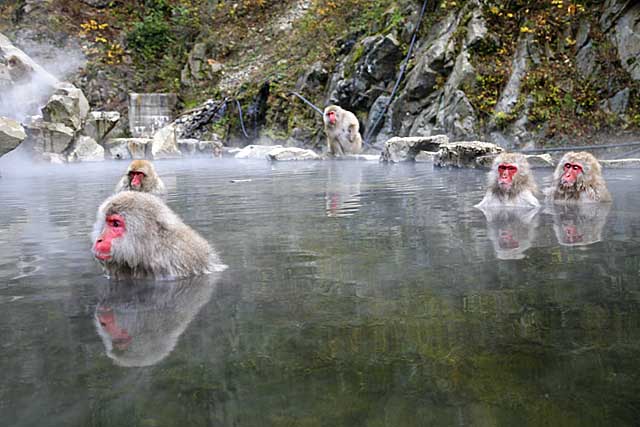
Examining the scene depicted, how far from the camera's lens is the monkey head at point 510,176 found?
221 inches

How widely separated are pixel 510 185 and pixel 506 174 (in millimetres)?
103

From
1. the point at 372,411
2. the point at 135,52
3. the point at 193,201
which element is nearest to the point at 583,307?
the point at 372,411

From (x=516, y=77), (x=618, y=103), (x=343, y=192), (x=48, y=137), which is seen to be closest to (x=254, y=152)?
(x=48, y=137)

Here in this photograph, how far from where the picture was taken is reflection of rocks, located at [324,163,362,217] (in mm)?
5656

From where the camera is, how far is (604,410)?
1.63 m

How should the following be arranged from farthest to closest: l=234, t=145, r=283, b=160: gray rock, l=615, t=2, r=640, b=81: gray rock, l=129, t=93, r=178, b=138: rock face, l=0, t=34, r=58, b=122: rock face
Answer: l=129, t=93, r=178, b=138: rock face
l=0, t=34, r=58, b=122: rock face
l=234, t=145, r=283, b=160: gray rock
l=615, t=2, r=640, b=81: gray rock

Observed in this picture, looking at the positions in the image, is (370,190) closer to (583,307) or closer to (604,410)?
(583,307)

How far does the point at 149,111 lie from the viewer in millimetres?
21297

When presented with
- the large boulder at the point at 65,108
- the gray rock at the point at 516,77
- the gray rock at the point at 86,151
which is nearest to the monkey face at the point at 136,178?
Answer: the gray rock at the point at 516,77

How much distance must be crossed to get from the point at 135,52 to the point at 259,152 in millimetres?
11479

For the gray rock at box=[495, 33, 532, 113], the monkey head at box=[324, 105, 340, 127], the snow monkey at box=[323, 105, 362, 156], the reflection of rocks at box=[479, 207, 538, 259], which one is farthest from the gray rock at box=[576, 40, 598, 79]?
the reflection of rocks at box=[479, 207, 538, 259]

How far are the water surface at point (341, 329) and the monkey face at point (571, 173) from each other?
2.81 ft

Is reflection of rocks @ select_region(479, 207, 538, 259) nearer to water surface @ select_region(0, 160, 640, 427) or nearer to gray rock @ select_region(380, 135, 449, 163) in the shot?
water surface @ select_region(0, 160, 640, 427)

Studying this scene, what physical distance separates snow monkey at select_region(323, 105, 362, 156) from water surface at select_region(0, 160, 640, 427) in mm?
8739
